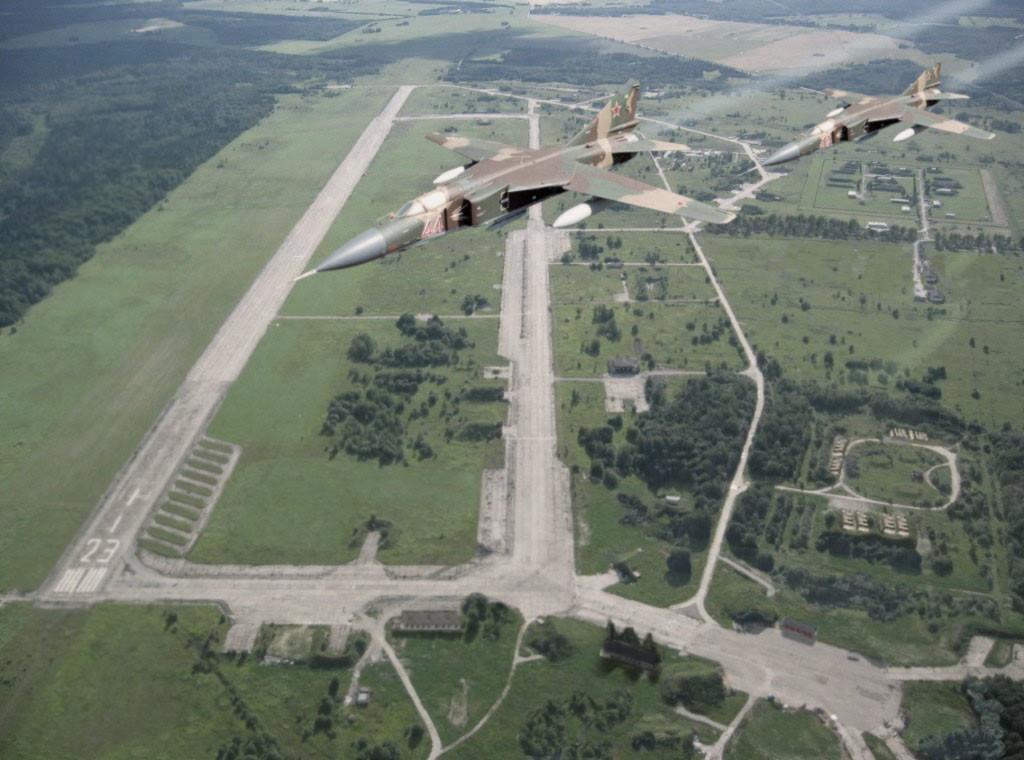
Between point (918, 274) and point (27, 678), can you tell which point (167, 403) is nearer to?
point (27, 678)

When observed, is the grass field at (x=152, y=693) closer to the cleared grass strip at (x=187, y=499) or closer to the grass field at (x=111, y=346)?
the grass field at (x=111, y=346)

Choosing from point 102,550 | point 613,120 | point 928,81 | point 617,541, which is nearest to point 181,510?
point 102,550

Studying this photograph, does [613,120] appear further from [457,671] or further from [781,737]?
[781,737]

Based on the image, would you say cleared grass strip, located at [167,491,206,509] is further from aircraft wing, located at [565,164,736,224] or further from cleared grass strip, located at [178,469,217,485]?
aircraft wing, located at [565,164,736,224]

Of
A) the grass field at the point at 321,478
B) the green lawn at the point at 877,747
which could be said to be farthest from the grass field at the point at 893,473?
the grass field at the point at 321,478

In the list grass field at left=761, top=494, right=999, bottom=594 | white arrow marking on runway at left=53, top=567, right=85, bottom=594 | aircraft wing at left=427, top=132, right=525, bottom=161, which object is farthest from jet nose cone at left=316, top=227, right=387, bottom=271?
grass field at left=761, top=494, right=999, bottom=594

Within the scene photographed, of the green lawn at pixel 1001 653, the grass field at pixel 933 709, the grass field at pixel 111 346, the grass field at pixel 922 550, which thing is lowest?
the grass field at pixel 933 709
